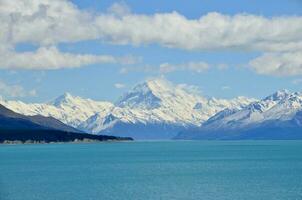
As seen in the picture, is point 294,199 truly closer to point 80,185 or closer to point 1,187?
point 80,185

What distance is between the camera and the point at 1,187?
5143 inches

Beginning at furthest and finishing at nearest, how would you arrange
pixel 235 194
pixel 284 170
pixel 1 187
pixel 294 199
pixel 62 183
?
1. pixel 284 170
2. pixel 62 183
3. pixel 1 187
4. pixel 235 194
5. pixel 294 199

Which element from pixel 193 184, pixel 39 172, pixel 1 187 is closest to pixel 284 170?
pixel 193 184

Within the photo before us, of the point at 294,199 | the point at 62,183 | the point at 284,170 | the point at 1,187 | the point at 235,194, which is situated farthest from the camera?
the point at 284,170

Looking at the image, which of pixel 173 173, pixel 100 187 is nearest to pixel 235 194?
pixel 100 187

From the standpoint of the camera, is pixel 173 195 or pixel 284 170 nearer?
pixel 173 195

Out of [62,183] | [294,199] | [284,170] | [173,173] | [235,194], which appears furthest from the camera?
[284,170]

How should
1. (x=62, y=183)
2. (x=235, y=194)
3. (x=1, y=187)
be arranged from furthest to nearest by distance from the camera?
1. (x=62, y=183)
2. (x=1, y=187)
3. (x=235, y=194)

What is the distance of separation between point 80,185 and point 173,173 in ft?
116

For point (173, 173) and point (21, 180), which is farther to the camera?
point (173, 173)

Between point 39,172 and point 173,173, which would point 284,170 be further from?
point 39,172

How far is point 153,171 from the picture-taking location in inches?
6875

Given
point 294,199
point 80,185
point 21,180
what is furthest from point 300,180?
point 21,180

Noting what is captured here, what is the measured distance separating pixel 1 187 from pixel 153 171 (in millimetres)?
52157
